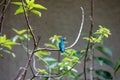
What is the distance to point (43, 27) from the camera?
365 centimetres

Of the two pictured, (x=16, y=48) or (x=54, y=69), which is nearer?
(x=54, y=69)

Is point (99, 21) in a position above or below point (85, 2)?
below

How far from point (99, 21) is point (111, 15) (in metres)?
0.16

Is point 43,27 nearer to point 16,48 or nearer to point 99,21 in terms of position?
point 16,48

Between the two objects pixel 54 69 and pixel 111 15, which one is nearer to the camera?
pixel 54 69

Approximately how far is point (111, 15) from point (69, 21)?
514 mm

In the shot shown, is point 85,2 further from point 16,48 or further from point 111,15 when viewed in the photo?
point 16,48

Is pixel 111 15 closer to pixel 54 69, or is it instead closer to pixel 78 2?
pixel 78 2

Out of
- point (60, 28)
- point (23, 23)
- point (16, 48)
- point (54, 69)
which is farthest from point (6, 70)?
point (54, 69)

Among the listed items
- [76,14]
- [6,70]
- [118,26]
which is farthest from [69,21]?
[6,70]

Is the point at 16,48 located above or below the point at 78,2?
below

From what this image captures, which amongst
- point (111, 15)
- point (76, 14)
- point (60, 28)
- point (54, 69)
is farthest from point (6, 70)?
point (54, 69)

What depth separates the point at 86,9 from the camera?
12.0 ft

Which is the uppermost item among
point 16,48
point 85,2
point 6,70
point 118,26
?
point 85,2
